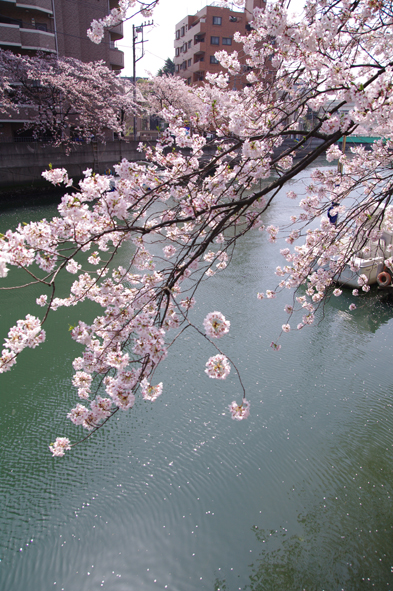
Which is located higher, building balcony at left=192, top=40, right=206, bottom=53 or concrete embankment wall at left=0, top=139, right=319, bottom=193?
building balcony at left=192, top=40, right=206, bottom=53

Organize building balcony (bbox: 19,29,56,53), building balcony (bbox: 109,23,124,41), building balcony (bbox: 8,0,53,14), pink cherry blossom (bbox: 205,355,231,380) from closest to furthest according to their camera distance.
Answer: pink cherry blossom (bbox: 205,355,231,380) → building balcony (bbox: 8,0,53,14) → building balcony (bbox: 19,29,56,53) → building balcony (bbox: 109,23,124,41)

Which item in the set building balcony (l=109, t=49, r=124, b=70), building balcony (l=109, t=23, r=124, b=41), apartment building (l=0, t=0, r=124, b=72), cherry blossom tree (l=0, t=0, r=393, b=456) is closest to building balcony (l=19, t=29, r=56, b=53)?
apartment building (l=0, t=0, r=124, b=72)

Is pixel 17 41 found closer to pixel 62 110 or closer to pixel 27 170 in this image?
pixel 62 110

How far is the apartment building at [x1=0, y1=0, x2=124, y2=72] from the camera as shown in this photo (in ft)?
50.0

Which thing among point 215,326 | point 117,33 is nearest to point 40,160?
point 117,33

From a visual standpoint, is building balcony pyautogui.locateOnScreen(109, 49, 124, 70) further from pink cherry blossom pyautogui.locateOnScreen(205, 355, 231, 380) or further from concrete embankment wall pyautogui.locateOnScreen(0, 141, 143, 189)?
pink cherry blossom pyautogui.locateOnScreen(205, 355, 231, 380)

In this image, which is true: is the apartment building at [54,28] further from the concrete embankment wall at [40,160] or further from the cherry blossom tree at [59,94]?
the concrete embankment wall at [40,160]

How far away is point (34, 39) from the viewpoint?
15617 mm

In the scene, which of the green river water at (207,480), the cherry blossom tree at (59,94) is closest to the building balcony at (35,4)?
the cherry blossom tree at (59,94)

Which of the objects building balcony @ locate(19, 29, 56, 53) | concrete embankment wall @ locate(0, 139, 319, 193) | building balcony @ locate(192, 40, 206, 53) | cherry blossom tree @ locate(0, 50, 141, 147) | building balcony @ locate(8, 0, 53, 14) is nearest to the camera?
Answer: concrete embankment wall @ locate(0, 139, 319, 193)

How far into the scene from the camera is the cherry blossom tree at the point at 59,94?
13.6 m

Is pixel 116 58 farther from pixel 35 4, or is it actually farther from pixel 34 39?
pixel 34 39

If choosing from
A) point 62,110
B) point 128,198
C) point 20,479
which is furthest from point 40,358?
point 62,110

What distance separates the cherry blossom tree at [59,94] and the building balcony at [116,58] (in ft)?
13.3
